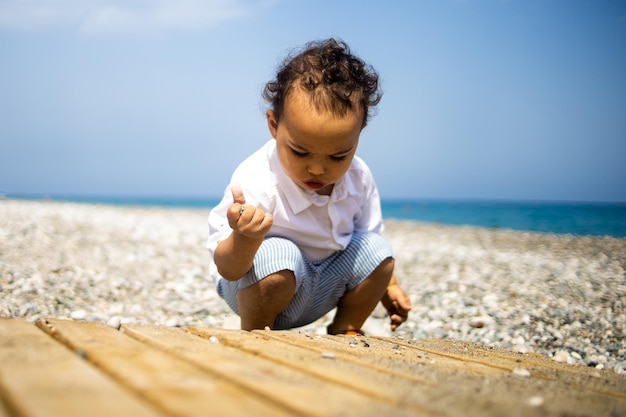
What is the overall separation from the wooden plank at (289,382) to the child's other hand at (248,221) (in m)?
0.81

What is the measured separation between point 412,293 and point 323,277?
3.19m

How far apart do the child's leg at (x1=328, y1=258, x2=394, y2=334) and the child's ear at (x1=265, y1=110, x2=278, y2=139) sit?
1160mm

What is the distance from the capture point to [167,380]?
1.41 m

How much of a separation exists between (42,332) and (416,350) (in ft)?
5.59

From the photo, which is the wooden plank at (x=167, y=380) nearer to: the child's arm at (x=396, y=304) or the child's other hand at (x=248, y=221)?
the child's other hand at (x=248, y=221)

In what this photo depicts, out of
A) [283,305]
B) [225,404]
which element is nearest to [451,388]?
[225,404]

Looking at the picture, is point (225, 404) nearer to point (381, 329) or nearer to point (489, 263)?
point (381, 329)

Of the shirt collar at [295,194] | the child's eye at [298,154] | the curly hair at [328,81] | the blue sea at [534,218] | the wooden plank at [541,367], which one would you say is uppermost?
the curly hair at [328,81]

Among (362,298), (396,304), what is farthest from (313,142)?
(396,304)

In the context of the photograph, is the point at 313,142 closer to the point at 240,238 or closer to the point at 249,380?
the point at 240,238

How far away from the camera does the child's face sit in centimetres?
302

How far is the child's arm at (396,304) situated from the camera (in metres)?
3.78

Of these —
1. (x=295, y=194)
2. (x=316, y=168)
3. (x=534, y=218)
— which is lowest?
(x=534, y=218)

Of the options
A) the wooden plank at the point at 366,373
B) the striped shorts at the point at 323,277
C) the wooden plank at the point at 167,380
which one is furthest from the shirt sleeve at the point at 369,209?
the wooden plank at the point at 167,380
